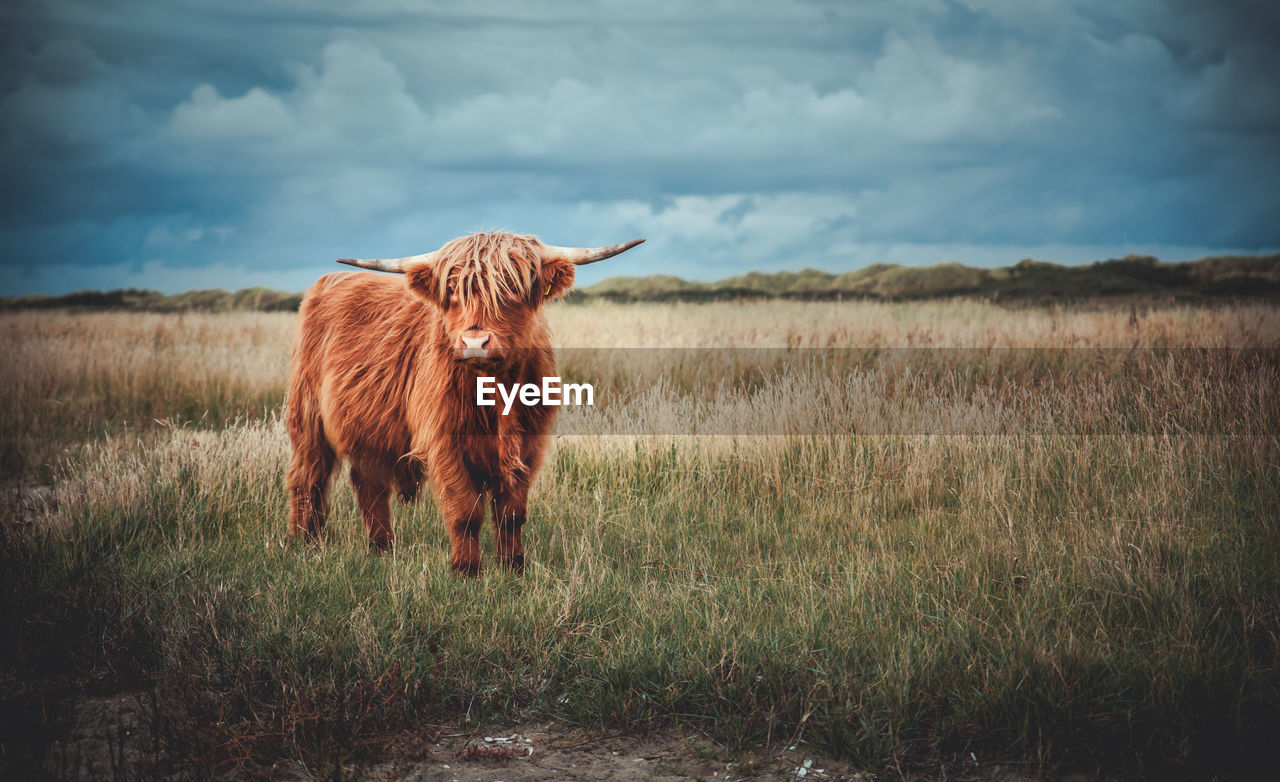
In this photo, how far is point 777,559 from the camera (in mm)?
5043

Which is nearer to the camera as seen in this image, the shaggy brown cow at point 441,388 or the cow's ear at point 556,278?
the shaggy brown cow at point 441,388

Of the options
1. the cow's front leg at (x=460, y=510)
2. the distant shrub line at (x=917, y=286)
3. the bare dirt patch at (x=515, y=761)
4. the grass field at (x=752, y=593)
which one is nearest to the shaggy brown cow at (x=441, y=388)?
the cow's front leg at (x=460, y=510)

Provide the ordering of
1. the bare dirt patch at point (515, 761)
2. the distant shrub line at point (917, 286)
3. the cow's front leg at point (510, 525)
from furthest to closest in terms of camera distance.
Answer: the distant shrub line at point (917, 286) → the cow's front leg at point (510, 525) → the bare dirt patch at point (515, 761)

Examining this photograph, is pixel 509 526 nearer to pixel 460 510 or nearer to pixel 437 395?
pixel 460 510

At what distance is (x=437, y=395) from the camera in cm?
470

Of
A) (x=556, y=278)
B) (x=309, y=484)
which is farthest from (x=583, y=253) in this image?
(x=309, y=484)

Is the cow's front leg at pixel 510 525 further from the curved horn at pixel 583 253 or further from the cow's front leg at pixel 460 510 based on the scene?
the curved horn at pixel 583 253

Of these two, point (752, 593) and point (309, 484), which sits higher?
point (309, 484)

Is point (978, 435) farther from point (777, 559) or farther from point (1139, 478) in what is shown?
point (777, 559)

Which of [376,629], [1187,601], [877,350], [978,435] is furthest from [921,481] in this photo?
[877,350]

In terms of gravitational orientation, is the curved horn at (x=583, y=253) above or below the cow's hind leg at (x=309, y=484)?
above

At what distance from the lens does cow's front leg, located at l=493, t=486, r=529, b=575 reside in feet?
15.6

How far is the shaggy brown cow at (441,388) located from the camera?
4.48m

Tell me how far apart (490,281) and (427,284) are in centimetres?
59
